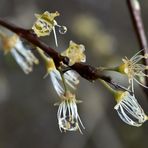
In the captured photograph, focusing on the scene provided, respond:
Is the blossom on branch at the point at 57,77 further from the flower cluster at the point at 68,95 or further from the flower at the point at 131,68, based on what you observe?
the flower at the point at 131,68

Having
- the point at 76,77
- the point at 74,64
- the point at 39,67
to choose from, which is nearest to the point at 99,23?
the point at 39,67

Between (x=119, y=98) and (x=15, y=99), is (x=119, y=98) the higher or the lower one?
the higher one

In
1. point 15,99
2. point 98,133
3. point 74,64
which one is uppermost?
point 74,64

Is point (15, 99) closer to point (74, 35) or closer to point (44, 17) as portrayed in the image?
point (74, 35)

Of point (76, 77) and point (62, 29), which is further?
point (76, 77)

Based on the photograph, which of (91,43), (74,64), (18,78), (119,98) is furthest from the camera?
(18,78)

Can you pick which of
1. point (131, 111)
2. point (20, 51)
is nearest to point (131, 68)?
point (131, 111)

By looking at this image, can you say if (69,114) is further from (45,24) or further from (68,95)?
(45,24)

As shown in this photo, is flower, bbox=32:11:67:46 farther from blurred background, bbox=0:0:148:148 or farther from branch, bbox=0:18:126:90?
blurred background, bbox=0:0:148:148
